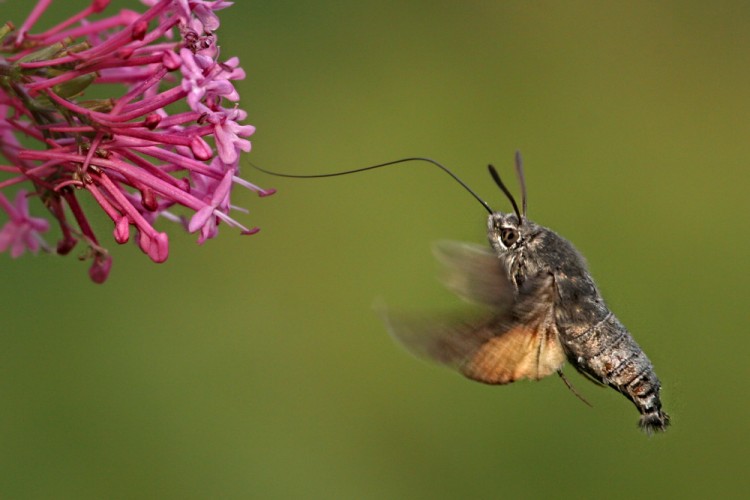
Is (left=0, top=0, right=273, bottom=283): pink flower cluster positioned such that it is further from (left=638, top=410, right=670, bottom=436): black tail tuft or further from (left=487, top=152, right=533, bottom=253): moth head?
(left=638, top=410, right=670, bottom=436): black tail tuft

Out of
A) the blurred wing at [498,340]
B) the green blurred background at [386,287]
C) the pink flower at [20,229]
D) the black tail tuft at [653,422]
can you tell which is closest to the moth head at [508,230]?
the blurred wing at [498,340]

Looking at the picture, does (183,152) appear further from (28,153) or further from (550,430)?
(550,430)

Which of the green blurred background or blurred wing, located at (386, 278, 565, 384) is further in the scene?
the green blurred background

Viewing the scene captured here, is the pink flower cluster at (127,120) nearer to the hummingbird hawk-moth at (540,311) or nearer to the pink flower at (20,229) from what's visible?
the pink flower at (20,229)

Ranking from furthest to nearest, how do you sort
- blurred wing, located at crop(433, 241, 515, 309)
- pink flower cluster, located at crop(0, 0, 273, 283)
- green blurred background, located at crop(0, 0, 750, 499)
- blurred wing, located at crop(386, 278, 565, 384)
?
green blurred background, located at crop(0, 0, 750, 499) → blurred wing, located at crop(433, 241, 515, 309) → blurred wing, located at crop(386, 278, 565, 384) → pink flower cluster, located at crop(0, 0, 273, 283)

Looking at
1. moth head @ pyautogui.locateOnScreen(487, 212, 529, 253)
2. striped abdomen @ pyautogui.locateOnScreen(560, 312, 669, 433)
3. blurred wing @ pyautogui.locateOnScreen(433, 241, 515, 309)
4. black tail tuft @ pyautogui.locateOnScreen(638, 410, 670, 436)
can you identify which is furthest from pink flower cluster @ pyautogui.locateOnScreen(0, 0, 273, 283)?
black tail tuft @ pyautogui.locateOnScreen(638, 410, 670, 436)

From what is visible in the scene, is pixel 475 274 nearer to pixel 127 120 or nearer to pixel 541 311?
pixel 541 311
